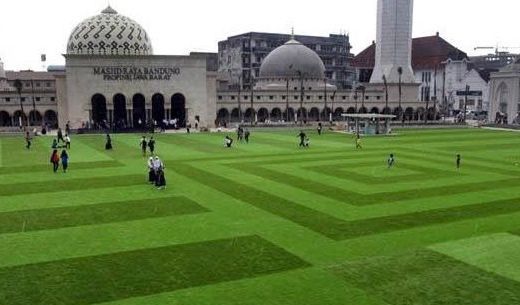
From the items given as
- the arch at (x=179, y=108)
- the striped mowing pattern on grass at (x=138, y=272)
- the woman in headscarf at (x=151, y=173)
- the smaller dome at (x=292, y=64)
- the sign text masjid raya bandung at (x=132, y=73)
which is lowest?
the striped mowing pattern on grass at (x=138, y=272)

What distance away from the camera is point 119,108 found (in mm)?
75625

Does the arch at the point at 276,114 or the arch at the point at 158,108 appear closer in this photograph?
the arch at the point at 158,108

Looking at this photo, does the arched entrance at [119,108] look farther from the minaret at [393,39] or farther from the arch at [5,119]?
the minaret at [393,39]

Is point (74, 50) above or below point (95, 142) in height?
above

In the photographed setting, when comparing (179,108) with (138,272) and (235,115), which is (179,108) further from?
(138,272)

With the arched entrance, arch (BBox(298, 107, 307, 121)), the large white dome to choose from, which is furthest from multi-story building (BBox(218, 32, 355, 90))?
the arched entrance

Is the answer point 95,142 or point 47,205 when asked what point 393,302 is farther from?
point 95,142

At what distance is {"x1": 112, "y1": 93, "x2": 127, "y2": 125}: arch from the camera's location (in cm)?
7400

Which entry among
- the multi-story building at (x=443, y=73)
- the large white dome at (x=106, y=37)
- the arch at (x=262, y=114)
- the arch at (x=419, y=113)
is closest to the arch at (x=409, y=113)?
the arch at (x=419, y=113)

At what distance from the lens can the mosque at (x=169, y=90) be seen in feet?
236

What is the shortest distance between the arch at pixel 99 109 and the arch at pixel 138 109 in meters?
4.05

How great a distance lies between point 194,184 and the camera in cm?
2670

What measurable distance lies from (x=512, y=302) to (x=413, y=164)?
886 inches

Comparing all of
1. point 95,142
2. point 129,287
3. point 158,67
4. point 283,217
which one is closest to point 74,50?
point 158,67
